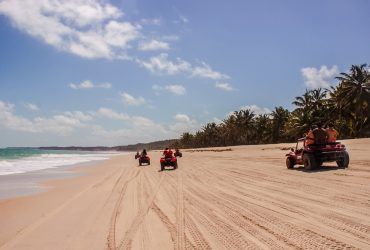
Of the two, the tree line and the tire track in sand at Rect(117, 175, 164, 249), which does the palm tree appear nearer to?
the tree line

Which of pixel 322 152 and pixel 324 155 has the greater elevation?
pixel 322 152

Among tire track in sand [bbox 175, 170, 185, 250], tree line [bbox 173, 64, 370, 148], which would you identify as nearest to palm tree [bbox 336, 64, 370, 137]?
tree line [bbox 173, 64, 370, 148]

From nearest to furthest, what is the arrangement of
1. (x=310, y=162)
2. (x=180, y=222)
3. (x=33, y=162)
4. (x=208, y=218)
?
(x=180, y=222) < (x=208, y=218) < (x=310, y=162) < (x=33, y=162)

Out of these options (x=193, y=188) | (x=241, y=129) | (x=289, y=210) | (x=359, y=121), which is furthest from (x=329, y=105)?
(x=289, y=210)

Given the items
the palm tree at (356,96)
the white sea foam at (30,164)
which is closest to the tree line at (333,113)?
the palm tree at (356,96)

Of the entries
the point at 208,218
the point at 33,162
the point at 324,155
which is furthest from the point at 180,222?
the point at 33,162

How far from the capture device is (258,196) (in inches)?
395

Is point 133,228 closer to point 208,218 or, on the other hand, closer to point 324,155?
point 208,218

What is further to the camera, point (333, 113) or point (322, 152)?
point (333, 113)

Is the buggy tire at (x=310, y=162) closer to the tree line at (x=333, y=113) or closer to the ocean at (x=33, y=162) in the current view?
the ocean at (x=33, y=162)

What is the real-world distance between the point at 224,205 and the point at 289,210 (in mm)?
1721

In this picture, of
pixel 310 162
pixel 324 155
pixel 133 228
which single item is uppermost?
pixel 324 155

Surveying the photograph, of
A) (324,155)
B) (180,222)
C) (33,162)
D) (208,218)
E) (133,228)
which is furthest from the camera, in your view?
(33,162)

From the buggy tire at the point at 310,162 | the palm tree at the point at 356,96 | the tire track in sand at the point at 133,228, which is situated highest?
the palm tree at the point at 356,96
